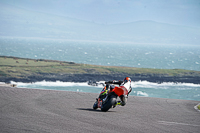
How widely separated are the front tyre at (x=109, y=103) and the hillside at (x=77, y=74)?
36.8m

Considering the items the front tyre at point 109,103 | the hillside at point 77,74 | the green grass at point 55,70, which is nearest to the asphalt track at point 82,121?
the front tyre at point 109,103

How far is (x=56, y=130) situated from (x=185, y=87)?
4725cm

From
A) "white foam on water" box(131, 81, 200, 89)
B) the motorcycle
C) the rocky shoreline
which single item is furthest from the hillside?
the motorcycle

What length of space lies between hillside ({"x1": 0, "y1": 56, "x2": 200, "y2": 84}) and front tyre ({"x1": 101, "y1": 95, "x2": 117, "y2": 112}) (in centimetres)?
3675

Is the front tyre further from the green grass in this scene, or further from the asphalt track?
the green grass

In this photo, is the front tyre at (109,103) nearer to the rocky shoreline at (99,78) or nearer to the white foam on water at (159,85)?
the rocky shoreline at (99,78)

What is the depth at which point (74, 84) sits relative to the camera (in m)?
49.1

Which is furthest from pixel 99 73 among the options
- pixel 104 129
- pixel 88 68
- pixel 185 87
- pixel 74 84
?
pixel 104 129

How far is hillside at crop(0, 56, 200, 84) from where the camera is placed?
165 feet

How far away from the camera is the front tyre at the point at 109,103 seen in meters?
11.8

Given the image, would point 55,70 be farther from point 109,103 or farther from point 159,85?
point 109,103

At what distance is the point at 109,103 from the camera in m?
11.9

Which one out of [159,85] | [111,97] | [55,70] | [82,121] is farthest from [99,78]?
[82,121]

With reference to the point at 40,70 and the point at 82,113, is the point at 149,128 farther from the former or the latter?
the point at 40,70
